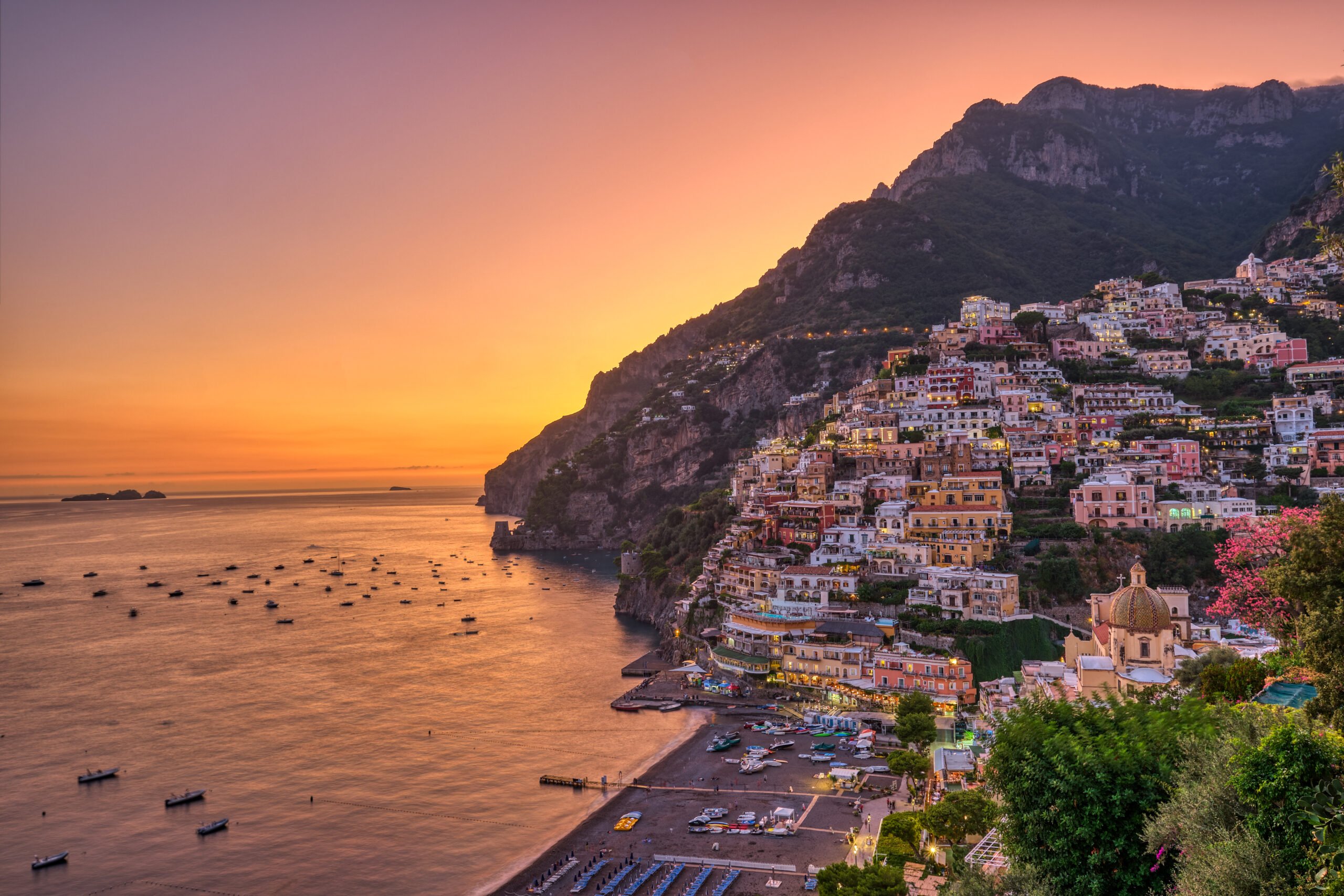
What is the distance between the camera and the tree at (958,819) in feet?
96.0

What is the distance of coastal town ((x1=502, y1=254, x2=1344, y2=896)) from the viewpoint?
3603 centimetres

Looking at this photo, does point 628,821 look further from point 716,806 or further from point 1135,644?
point 1135,644

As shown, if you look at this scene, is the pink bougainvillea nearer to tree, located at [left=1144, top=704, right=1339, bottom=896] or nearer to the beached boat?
tree, located at [left=1144, top=704, right=1339, bottom=896]

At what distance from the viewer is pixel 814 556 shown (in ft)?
224

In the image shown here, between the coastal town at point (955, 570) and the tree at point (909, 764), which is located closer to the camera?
the coastal town at point (955, 570)

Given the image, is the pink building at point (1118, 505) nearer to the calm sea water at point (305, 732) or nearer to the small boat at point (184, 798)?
the calm sea water at point (305, 732)

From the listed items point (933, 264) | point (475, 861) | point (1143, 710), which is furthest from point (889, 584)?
point (933, 264)

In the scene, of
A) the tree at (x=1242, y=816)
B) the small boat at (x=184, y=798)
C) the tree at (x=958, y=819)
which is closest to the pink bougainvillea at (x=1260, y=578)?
the tree at (x=1242, y=816)

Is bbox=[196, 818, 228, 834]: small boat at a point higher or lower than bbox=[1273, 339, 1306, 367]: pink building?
lower

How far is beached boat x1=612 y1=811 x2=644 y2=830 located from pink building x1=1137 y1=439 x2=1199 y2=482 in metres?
54.1

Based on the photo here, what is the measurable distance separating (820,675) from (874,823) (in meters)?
20.7

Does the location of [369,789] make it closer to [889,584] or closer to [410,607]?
[889,584]

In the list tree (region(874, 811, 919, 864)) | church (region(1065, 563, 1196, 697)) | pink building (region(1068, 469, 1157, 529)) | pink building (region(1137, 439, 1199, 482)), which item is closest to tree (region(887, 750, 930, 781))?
tree (region(874, 811, 919, 864))

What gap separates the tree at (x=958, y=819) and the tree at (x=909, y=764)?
315 inches
